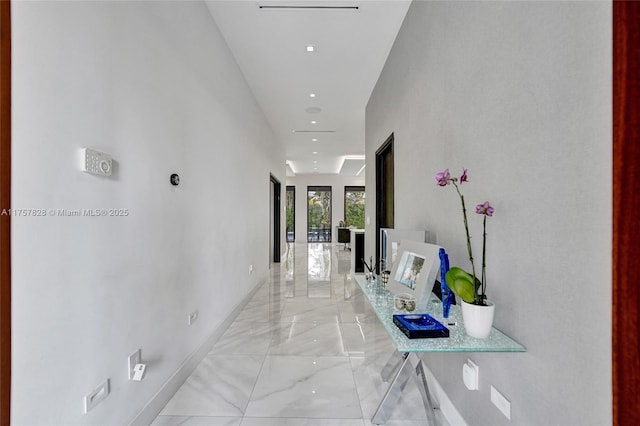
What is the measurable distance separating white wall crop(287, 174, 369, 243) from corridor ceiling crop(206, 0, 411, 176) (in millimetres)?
7579

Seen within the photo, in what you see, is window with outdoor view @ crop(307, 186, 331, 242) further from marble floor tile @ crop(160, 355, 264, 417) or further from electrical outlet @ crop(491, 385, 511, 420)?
electrical outlet @ crop(491, 385, 511, 420)

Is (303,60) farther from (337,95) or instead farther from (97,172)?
(97,172)

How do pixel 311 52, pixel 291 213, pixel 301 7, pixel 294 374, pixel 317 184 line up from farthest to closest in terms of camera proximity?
pixel 317 184
pixel 291 213
pixel 311 52
pixel 301 7
pixel 294 374

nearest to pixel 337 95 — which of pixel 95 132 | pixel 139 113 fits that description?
pixel 139 113

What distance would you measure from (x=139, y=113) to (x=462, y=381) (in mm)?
2366

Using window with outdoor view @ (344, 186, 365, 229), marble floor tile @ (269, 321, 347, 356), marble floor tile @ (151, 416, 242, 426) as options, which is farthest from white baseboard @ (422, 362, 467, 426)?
window with outdoor view @ (344, 186, 365, 229)

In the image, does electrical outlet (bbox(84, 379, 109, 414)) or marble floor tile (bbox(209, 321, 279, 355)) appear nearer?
electrical outlet (bbox(84, 379, 109, 414))

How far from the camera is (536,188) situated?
3.64ft

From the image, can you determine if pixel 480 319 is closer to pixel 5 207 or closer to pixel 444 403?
pixel 444 403

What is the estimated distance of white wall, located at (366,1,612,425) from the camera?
2.88 ft

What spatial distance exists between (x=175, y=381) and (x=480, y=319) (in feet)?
6.61

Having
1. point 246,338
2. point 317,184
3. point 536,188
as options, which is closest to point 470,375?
point 536,188

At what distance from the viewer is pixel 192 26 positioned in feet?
7.70

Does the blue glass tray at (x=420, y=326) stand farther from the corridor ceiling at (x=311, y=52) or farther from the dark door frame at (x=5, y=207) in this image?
the corridor ceiling at (x=311, y=52)
